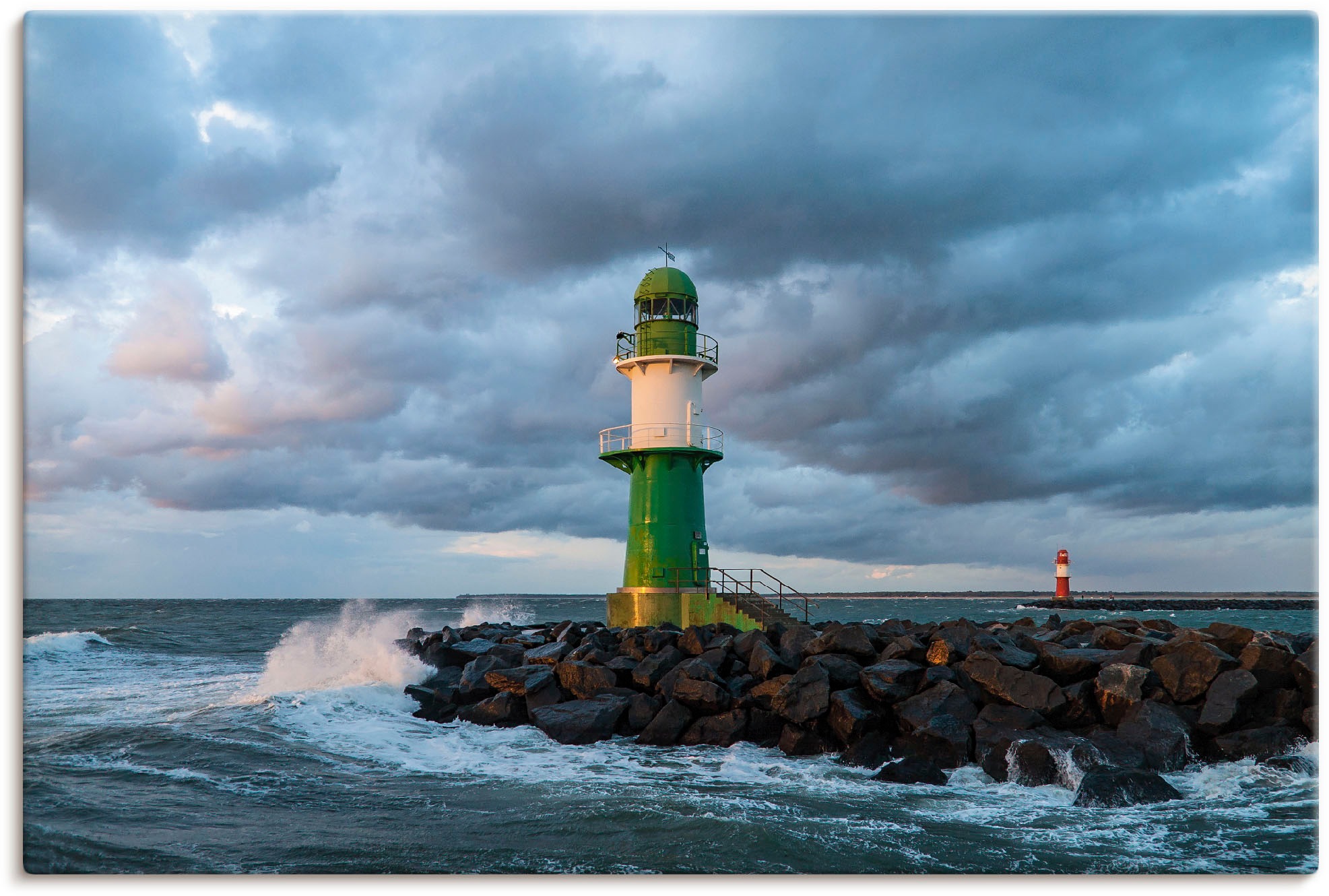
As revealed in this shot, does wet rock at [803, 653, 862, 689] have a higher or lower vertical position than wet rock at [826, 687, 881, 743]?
higher

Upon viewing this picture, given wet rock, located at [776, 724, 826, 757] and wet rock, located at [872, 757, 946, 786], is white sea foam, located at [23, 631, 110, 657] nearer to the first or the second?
wet rock, located at [776, 724, 826, 757]

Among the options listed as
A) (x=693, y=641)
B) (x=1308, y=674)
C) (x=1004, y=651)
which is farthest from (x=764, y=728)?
(x=1308, y=674)

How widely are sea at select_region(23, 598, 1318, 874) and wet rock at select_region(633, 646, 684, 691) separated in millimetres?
1387

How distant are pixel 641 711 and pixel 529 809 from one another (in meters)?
3.45

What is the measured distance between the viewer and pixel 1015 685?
361 inches

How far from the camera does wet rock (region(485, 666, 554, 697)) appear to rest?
11258mm

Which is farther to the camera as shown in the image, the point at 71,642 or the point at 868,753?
the point at 71,642

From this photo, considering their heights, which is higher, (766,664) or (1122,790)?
(766,664)

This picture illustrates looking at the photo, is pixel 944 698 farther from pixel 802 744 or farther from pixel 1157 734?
pixel 1157 734

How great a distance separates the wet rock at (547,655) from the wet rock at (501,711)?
1246mm

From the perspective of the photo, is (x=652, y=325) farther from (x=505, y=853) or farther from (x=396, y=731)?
(x=505, y=853)

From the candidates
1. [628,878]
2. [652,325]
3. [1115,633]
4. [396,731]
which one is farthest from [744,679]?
[652,325]

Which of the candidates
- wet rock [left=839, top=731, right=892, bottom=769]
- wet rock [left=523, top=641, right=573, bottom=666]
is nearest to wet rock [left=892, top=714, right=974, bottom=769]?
wet rock [left=839, top=731, right=892, bottom=769]

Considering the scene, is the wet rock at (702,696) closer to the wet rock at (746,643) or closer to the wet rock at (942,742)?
the wet rock at (746,643)
